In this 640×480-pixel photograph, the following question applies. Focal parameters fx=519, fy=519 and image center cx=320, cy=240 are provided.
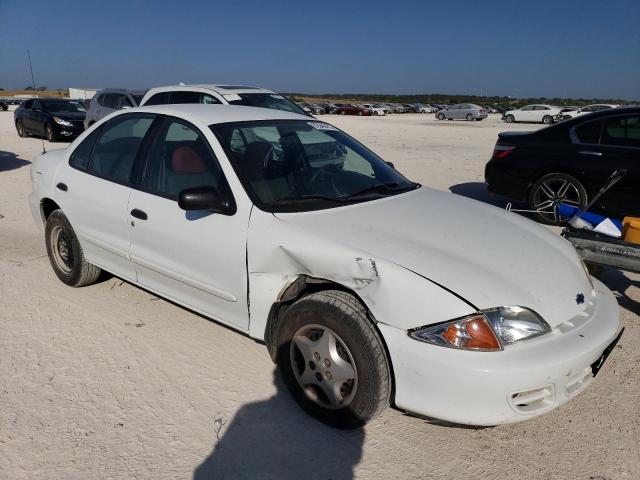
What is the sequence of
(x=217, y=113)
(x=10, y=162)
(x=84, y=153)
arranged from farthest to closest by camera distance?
1. (x=10, y=162)
2. (x=84, y=153)
3. (x=217, y=113)

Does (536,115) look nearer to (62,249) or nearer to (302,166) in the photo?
(302,166)

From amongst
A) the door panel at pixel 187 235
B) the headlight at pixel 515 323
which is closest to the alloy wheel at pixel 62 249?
the door panel at pixel 187 235

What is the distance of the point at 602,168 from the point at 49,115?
15.8 meters

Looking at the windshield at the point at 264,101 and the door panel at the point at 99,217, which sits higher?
the windshield at the point at 264,101

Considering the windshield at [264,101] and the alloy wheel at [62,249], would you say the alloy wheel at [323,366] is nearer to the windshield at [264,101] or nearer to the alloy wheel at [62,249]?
the alloy wheel at [62,249]

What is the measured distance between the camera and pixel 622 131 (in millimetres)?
6434

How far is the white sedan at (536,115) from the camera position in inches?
1383

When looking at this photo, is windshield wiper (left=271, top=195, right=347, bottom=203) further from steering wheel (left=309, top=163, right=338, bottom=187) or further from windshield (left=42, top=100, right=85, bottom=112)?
windshield (left=42, top=100, right=85, bottom=112)

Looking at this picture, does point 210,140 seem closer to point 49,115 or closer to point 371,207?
point 371,207

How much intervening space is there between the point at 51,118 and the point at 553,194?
49.5ft

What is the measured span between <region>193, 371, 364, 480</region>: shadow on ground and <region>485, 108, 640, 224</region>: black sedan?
4.65 metres

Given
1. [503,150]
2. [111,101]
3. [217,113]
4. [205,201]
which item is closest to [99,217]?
[217,113]

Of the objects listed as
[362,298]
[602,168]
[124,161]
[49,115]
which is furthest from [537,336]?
[49,115]

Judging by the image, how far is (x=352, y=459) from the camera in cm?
249
